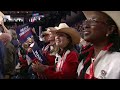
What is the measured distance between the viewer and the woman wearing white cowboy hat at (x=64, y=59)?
9.96 ft

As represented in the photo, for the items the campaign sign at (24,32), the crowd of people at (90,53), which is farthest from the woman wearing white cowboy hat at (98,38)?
the campaign sign at (24,32)

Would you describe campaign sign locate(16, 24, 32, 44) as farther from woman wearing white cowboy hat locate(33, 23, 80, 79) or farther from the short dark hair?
the short dark hair

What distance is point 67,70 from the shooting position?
304cm

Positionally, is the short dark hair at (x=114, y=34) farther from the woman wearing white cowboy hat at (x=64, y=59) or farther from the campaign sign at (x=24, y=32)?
the campaign sign at (x=24, y=32)

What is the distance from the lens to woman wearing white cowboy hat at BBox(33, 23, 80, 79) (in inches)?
119

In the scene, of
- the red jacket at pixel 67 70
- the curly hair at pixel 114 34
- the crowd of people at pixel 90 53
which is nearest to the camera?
the crowd of people at pixel 90 53

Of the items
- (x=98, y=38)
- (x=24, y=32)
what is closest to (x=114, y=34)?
(x=98, y=38)

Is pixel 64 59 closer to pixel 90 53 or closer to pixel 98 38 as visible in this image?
pixel 90 53

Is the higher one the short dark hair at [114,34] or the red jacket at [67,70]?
the short dark hair at [114,34]

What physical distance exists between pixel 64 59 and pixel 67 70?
16 cm

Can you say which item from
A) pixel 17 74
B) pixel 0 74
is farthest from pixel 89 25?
pixel 17 74
